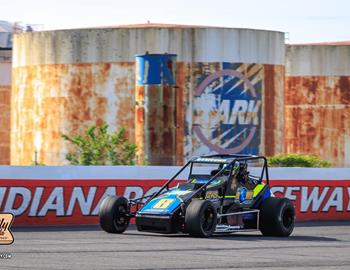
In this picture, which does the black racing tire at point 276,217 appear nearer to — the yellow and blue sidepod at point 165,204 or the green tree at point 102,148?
the yellow and blue sidepod at point 165,204

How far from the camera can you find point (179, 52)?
56.8m

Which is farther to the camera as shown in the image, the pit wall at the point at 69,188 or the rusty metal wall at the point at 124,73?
the rusty metal wall at the point at 124,73

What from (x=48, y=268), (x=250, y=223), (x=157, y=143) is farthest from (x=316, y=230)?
(x=157, y=143)

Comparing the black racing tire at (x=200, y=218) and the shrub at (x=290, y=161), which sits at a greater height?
the black racing tire at (x=200, y=218)

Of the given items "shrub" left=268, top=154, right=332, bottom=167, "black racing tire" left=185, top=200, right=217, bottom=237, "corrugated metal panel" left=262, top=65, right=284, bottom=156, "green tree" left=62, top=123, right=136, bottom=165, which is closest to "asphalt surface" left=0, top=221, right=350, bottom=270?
"black racing tire" left=185, top=200, right=217, bottom=237

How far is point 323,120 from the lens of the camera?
70.6 m

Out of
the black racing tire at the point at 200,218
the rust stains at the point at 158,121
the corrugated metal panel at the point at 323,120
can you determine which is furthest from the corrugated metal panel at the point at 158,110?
the corrugated metal panel at the point at 323,120

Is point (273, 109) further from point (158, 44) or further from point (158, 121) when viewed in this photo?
point (158, 121)

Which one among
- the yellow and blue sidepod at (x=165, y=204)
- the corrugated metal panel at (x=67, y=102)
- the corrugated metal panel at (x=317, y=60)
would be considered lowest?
the yellow and blue sidepod at (x=165, y=204)

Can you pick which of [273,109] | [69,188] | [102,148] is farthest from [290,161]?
[69,188]

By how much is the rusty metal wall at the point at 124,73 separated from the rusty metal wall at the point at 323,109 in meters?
10.4

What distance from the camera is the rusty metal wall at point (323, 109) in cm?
7031

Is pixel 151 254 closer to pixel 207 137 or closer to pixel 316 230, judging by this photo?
pixel 316 230

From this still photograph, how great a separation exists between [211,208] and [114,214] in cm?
222
